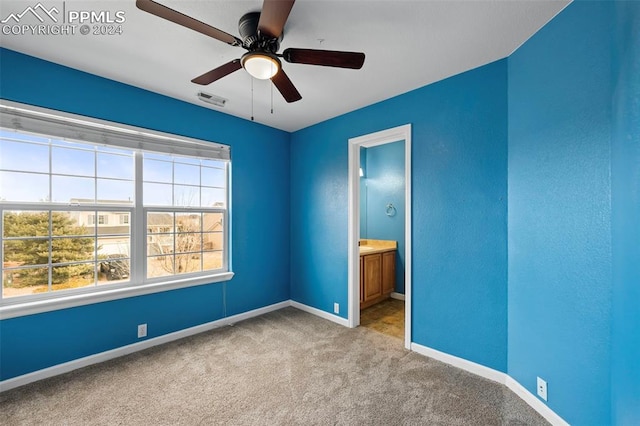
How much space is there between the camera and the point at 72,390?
6.63 feet

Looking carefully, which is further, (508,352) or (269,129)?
(269,129)

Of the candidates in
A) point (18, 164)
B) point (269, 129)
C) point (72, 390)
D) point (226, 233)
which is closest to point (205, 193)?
point (226, 233)

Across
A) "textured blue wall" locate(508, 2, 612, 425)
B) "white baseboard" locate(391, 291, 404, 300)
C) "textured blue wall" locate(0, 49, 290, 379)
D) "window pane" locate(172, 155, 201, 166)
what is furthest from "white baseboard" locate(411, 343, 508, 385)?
"window pane" locate(172, 155, 201, 166)

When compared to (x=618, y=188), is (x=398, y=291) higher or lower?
lower

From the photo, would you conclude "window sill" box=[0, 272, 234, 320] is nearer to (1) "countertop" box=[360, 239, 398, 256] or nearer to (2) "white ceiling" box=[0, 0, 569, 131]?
(2) "white ceiling" box=[0, 0, 569, 131]

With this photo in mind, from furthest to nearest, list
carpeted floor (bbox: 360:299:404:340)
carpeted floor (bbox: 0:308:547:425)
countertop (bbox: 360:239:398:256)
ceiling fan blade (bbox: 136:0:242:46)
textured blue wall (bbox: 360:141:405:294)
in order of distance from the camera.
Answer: textured blue wall (bbox: 360:141:405:294)
countertop (bbox: 360:239:398:256)
carpeted floor (bbox: 360:299:404:340)
carpeted floor (bbox: 0:308:547:425)
ceiling fan blade (bbox: 136:0:242:46)

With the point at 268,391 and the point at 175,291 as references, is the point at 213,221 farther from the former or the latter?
the point at 268,391

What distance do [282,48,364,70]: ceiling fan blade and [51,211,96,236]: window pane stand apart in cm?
233

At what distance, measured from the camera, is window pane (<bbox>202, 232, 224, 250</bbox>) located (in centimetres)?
323

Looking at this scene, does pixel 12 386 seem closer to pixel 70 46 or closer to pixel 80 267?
pixel 80 267

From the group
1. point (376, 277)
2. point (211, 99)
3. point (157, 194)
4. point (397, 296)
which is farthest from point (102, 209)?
point (397, 296)

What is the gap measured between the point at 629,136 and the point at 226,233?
3423 mm

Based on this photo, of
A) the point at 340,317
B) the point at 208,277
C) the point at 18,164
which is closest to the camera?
the point at 18,164

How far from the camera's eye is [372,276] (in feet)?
12.6
